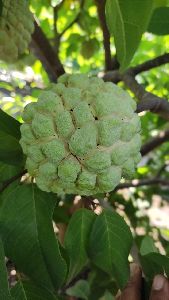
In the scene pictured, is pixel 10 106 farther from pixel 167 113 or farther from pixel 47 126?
pixel 47 126

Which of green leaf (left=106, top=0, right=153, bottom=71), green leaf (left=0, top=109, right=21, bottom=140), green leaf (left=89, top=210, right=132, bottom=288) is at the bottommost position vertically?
green leaf (left=89, top=210, right=132, bottom=288)

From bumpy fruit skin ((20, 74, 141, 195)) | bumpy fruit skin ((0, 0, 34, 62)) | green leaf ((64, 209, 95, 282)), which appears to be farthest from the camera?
bumpy fruit skin ((0, 0, 34, 62))

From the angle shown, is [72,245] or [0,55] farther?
[0,55]

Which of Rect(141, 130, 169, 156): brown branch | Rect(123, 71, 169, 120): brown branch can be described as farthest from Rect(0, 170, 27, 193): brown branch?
Rect(141, 130, 169, 156): brown branch

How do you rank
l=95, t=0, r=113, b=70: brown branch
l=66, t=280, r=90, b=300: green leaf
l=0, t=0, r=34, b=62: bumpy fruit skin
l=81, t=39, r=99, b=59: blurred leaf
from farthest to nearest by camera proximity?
l=81, t=39, r=99, b=59: blurred leaf → l=66, t=280, r=90, b=300: green leaf → l=95, t=0, r=113, b=70: brown branch → l=0, t=0, r=34, b=62: bumpy fruit skin

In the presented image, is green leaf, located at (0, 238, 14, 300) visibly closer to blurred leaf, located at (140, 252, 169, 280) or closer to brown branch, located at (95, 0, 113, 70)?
blurred leaf, located at (140, 252, 169, 280)

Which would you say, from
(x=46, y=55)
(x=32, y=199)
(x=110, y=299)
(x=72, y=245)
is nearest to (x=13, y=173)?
(x=32, y=199)
